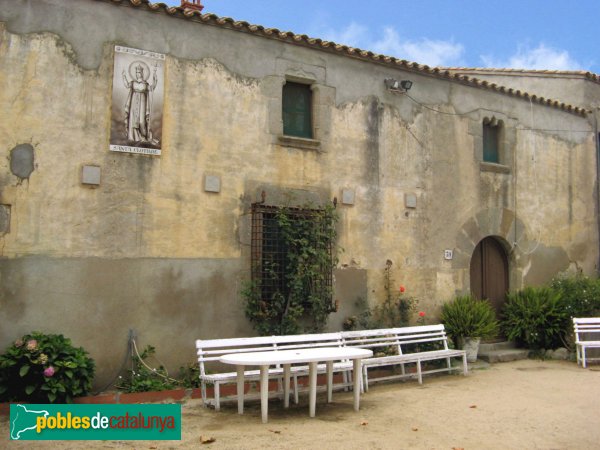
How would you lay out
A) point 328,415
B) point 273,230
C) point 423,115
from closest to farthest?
point 328,415, point 273,230, point 423,115

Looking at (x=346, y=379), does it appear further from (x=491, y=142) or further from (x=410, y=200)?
(x=491, y=142)

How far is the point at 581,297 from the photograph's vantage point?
10234mm

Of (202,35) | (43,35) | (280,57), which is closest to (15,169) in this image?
(43,35)

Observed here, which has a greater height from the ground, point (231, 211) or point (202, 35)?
point (202, 35)

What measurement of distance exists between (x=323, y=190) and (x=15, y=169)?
4.08 meters

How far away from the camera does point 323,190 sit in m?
8.86

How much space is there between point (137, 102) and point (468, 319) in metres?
5.85

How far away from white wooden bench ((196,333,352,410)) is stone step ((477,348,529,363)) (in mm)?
3428

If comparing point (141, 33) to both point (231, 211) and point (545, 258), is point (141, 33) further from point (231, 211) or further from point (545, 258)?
point (545, 258)

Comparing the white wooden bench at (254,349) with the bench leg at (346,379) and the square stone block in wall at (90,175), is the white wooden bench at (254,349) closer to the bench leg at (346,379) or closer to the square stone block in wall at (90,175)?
the bench leg at (346,379)

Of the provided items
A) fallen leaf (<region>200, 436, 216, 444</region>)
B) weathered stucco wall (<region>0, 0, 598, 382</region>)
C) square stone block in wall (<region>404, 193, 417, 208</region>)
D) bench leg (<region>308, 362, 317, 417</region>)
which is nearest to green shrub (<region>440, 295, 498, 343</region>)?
weathered stucco wall (<region>0, 0, 598, 382</region>)

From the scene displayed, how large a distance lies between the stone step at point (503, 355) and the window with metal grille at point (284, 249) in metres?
3.07

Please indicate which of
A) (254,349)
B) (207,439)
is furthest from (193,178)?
(207,439)

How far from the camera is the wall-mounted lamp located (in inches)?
377
